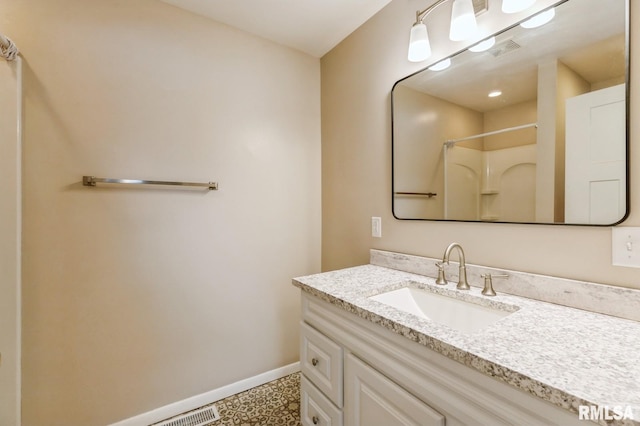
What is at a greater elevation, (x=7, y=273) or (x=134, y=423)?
(x=7, y=273)

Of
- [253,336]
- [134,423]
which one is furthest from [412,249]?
[134,423]

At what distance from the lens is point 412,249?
1.45 meters

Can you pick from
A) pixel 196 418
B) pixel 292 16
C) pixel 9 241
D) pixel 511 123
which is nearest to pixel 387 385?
pixel 511 123

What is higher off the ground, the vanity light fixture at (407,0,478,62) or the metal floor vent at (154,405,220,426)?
the vanity light fixture at (407,0,478,62)

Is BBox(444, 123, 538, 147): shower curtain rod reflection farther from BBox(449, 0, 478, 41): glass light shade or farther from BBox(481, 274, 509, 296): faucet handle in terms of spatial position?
BBox(481, 274, 509, 296): faucet handle

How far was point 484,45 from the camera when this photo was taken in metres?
1.15

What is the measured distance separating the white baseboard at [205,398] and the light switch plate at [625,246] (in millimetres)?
1845

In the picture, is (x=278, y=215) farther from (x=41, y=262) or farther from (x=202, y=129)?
(x=41, y=262)

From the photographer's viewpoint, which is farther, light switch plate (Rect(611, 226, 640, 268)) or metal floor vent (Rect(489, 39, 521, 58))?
metal floor vent (Rect(489, 39, 521, 58))

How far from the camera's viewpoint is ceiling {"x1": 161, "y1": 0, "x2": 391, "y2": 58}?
5.11ft

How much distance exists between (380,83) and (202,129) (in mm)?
1085

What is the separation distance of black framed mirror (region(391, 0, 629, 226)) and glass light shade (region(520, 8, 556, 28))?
12 millimetres

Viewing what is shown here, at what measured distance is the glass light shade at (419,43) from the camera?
128 centimetres

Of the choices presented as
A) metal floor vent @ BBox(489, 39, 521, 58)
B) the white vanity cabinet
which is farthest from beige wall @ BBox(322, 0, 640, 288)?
the white vanity cabinet
